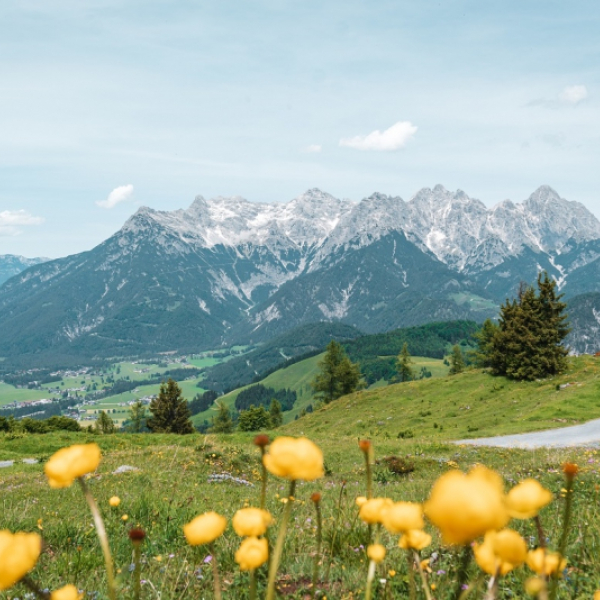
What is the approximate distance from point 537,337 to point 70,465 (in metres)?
45.5

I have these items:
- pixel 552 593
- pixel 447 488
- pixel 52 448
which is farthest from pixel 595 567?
pixel 52 448

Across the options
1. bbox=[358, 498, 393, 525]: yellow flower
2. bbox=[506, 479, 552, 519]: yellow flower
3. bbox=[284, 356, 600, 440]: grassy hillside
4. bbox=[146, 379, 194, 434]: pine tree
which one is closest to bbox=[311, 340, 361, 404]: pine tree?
bbox=[284, 356, 600, 440]: grassy hillside

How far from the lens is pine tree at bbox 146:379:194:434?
6259 cm

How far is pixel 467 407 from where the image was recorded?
41.7m

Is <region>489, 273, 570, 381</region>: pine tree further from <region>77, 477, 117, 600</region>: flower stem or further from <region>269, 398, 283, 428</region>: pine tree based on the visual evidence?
<region>269, 398, 283, 428</region>: pine tree

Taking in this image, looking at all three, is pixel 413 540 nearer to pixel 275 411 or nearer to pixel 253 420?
pixel 253 420

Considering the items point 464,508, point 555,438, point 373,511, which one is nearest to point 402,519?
point 373,511

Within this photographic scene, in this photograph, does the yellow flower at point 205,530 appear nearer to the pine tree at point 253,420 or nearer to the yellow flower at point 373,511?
the yellow flower at point 373,511

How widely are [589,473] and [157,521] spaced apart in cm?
995

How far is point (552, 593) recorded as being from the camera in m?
1.67

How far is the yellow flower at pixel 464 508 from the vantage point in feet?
3.16

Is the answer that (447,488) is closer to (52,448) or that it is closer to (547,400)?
(52,448)

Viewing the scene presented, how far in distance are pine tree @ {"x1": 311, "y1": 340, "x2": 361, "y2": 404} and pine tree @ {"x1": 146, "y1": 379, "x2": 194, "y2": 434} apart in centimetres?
2280

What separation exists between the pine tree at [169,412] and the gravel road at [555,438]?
142ft
